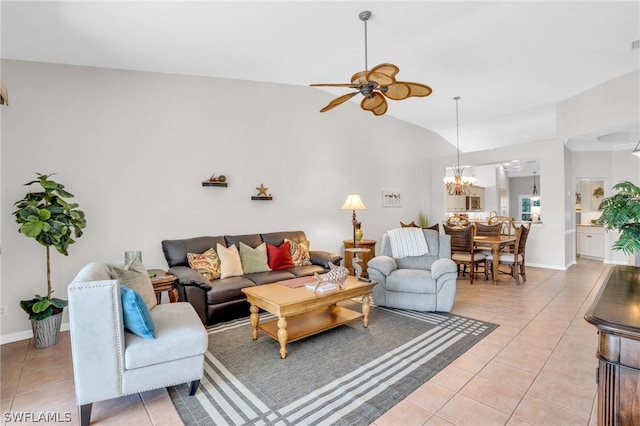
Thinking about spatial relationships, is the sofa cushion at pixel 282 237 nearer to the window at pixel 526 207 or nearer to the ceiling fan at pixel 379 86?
the ceiling fan at pixel 379 86

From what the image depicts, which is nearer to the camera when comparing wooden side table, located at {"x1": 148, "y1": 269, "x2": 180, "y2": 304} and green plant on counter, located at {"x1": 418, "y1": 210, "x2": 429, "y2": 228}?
wooden side table, located at {"x1": 148, "y1": 269, "x2": 180, "y2": 304}

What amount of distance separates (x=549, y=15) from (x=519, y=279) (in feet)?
12.9

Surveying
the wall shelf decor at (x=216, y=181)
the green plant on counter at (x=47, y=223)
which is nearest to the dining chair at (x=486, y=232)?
the wall shelf decor at (x=216, y=181)

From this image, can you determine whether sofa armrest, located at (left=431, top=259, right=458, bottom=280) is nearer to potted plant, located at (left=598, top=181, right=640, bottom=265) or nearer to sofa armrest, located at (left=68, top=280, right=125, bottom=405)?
potted plant, located at (left=598, top=181, right=640, bottom=265)

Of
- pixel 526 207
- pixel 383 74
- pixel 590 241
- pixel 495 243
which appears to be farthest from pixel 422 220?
pixel 526 207

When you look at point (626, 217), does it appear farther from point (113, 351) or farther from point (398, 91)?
point (113, 351)

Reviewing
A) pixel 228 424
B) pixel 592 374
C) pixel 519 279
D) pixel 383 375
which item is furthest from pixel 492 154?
pixel 228 424

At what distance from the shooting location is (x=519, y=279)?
5.38 metres

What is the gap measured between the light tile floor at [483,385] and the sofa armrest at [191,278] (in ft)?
3.63

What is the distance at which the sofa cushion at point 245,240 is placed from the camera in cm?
435

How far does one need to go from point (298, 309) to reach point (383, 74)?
6.99 feet

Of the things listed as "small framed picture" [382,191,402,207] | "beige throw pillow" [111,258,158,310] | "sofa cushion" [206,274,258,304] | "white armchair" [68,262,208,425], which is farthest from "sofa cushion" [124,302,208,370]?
"small framed picture" [382,191,402,207]

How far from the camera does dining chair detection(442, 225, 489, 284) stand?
522 cm

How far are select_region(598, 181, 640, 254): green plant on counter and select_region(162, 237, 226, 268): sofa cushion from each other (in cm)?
387
